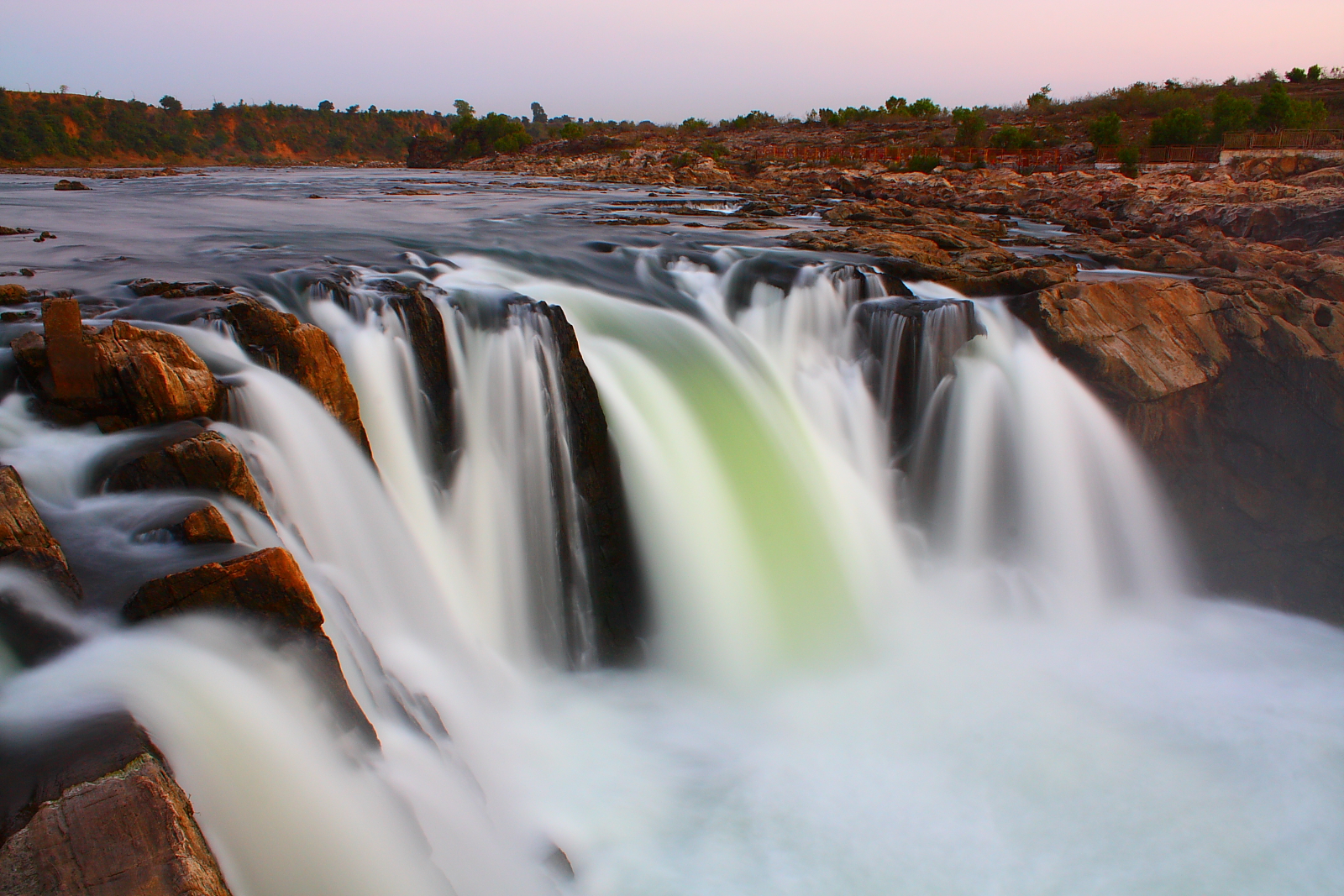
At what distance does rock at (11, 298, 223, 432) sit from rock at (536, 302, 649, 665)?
287 cm

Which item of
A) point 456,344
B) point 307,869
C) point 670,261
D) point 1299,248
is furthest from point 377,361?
point 1299,248

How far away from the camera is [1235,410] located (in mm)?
9227

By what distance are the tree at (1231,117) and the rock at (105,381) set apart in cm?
3830

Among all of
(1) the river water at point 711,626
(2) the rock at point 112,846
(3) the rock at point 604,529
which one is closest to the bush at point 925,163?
(1) the river water at point 711,626

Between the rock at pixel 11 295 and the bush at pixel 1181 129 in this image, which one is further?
the bush at pixel 1181 129

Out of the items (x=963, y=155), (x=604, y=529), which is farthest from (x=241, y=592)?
(x=963, y=155)

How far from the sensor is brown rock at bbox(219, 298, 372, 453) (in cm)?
590

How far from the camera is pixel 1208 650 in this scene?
24.9 feet

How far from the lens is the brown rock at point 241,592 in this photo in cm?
348

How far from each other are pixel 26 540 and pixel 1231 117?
40863 millimetres

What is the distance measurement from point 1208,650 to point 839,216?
1127 centimetres

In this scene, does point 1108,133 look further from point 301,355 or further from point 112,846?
point 112,846

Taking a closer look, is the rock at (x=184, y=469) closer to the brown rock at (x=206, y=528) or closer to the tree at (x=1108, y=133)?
the brown rock at (x=206, y=528)

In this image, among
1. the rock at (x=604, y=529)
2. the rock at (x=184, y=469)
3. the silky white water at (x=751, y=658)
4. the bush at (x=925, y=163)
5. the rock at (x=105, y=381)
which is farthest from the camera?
the bush at (x=925, y=163)
